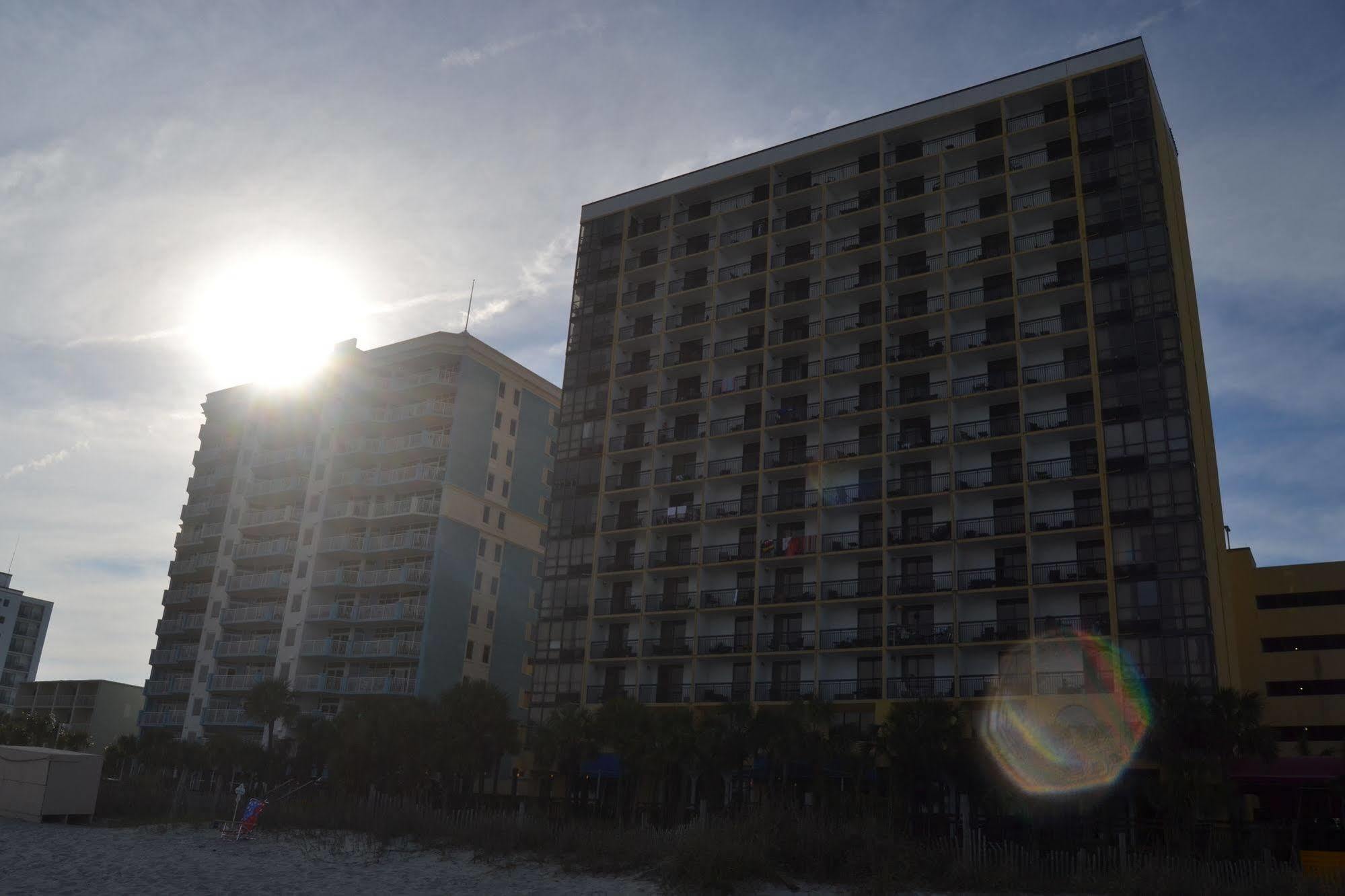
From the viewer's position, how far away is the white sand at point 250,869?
35594 mm

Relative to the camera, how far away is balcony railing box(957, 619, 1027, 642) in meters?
57.0

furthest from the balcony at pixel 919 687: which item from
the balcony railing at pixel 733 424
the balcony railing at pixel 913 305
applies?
the balcony railing at pixel 913 305

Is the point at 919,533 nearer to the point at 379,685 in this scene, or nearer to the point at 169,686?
the point at 379,685

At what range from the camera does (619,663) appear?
70188 mm

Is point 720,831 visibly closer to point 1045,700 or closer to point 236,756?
point 1045,700

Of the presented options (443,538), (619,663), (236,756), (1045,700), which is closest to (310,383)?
(443,538)

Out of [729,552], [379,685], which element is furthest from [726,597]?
[379,685]

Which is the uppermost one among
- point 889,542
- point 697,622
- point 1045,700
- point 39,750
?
point 889,542

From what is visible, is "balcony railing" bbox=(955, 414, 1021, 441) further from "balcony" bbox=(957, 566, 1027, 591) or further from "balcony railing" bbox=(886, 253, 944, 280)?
"balcony railing" bbox=(886, 253, 944, 280)

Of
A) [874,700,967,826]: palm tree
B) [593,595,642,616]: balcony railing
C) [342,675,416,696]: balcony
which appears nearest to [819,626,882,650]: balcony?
[874,700,967,826]: palm tree

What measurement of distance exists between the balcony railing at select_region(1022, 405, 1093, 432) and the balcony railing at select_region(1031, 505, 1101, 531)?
15.0 feet

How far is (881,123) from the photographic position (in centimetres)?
7206

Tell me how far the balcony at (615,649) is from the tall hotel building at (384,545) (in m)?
17.7

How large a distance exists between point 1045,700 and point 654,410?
32611 mm
